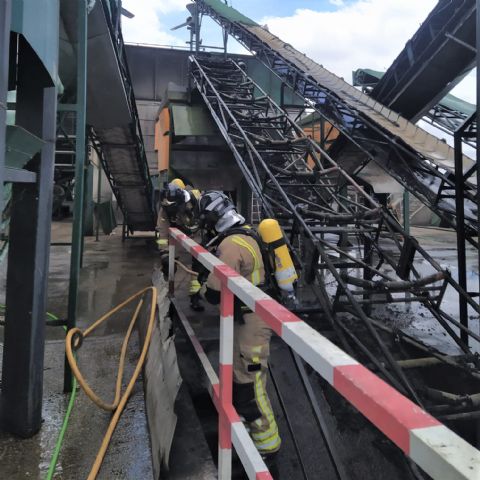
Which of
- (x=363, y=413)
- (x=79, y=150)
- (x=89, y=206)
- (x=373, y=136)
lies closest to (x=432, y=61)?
(x=373, y=136)

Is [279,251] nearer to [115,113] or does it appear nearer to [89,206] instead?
[115,113]

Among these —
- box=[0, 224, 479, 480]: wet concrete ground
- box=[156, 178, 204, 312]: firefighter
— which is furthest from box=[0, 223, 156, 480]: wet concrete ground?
box=[156, 178, 204, 312]: firefighter

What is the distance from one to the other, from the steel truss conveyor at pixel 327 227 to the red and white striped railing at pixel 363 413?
7.19 feet

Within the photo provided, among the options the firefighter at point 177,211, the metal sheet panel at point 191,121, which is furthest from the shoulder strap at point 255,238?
the metal sheet panel at point 191,121

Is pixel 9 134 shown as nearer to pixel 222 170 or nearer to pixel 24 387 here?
pixel 24 387

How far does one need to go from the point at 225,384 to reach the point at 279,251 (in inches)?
53.4

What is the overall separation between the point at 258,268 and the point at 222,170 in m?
7.79

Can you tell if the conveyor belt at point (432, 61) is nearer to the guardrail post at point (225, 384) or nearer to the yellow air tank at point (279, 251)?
the yellow air tank at point (279, 251)

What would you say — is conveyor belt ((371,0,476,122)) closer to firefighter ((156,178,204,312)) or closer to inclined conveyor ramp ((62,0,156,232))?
firefighter ((156,178,204,312))

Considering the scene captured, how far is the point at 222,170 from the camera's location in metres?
10.6

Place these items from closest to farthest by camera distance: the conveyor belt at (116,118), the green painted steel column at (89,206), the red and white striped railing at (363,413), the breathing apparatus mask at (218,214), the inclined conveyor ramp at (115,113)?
the red and white striped railing at (363,413) < the breathing apparatus mask at (218,214) < the inclined conveyor ramp at (115,113) < the conveyor belt at (116,118) < the green painted steel column at (89,206)

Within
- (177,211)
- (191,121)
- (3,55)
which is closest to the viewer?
(3,55)

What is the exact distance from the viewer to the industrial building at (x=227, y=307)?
202 centimetres

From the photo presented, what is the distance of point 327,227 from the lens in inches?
202
